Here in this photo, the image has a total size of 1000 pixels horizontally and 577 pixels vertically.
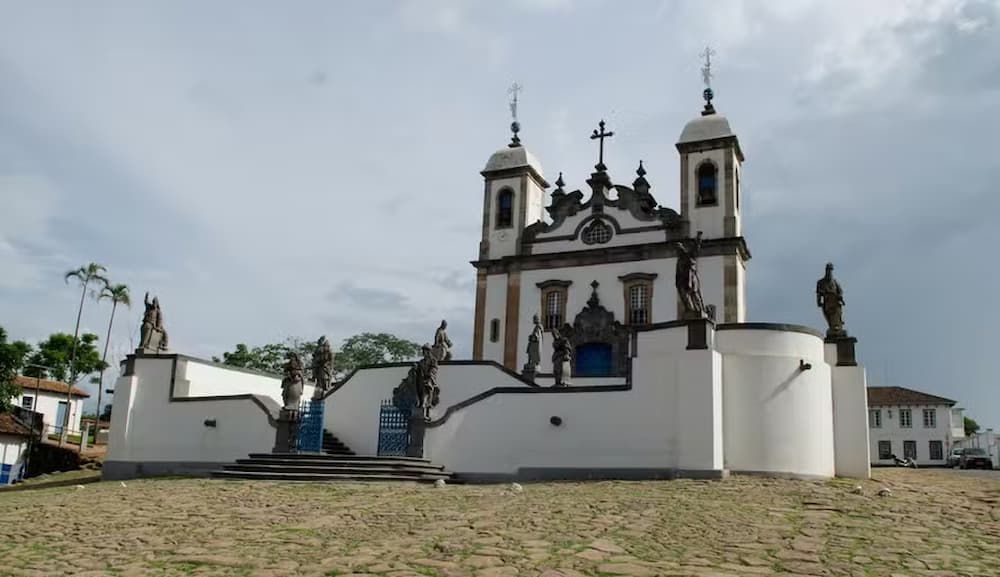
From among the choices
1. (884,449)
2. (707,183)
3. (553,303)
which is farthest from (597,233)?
(884,449)

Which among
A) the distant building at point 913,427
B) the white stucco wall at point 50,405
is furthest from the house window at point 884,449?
the white stucco wall at point 50,405

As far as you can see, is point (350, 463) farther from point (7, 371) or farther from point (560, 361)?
point (7, 371)

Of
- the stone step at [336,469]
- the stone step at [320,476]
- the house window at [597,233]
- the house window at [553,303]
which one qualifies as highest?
the house window at [597,233]

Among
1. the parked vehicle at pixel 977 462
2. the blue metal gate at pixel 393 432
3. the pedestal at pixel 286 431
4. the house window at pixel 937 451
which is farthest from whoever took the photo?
the house window at pixel 937 451

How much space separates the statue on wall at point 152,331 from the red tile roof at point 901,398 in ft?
164

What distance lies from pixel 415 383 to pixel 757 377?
23.8ft

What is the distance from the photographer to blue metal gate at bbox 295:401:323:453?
1973 centimetres

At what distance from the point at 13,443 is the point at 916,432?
53787 mm

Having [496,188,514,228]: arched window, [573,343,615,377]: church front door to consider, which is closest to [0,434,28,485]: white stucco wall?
[496,188,514,228]: arched window

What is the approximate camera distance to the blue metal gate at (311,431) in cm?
1973

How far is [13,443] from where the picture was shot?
122 feet

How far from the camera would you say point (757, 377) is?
17.5 meters

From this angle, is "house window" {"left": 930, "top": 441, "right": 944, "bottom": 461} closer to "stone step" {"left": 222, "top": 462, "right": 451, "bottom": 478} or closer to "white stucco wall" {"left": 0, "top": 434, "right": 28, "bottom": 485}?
"stone step" {"left": 222, "top": 462, "right": 451, "bottom": 478}

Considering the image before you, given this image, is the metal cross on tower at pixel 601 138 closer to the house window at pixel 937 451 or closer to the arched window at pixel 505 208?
the arched window at pixel 505 208
